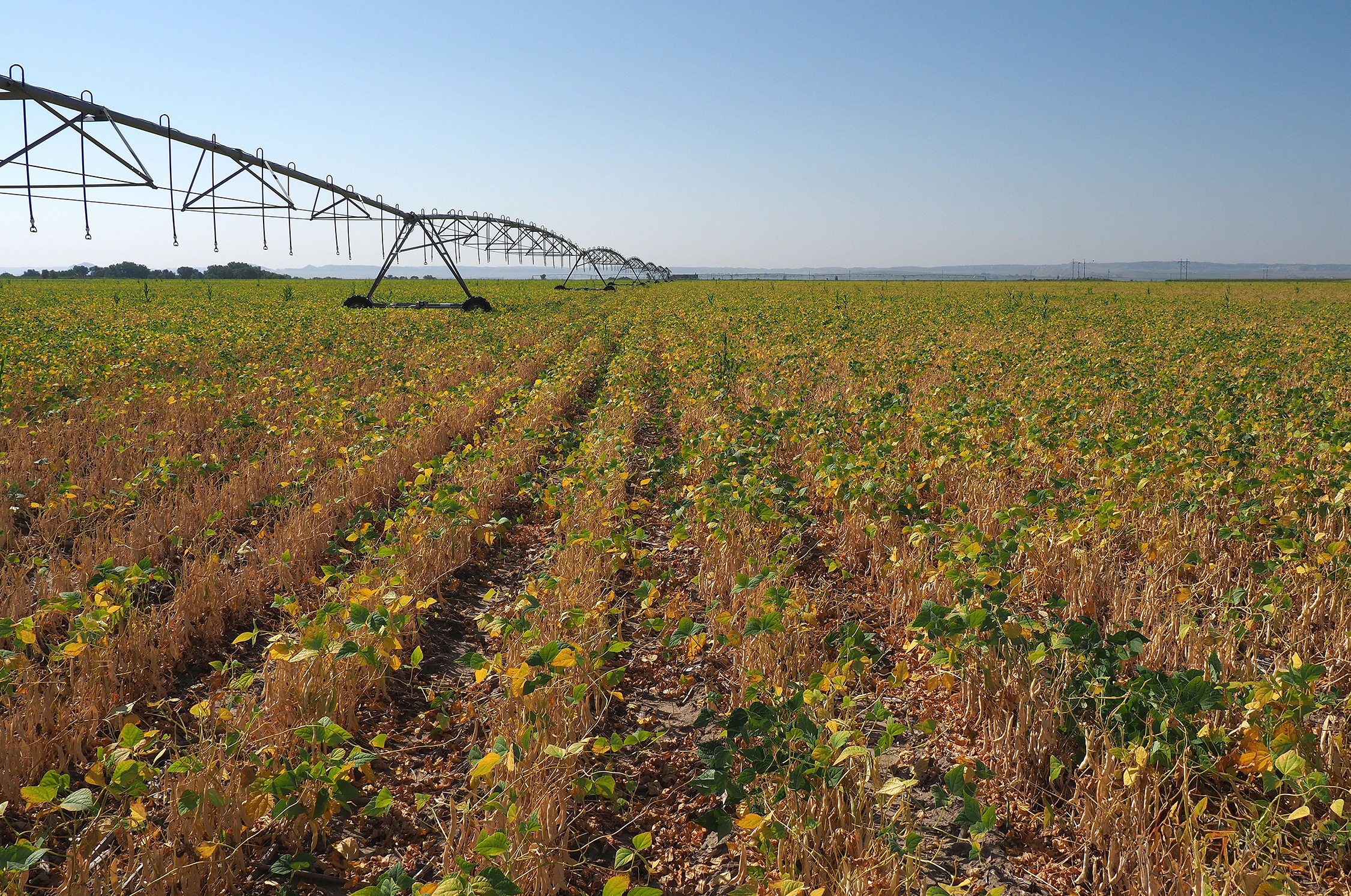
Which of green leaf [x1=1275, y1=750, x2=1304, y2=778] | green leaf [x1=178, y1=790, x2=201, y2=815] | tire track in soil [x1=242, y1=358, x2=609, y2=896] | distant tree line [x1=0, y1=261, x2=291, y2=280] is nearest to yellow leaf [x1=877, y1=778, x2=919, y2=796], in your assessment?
green leaf [x1=1275, y1=750, x2=1304, y2=778]

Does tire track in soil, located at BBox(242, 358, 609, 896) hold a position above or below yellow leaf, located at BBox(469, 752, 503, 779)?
below

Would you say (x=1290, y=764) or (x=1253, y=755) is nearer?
(x=1290, y=764)

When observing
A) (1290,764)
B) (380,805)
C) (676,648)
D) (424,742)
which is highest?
(1290,764)

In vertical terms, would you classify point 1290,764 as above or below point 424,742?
above

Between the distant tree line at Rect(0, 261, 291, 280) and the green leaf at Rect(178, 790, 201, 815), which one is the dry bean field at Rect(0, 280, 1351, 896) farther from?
the distant tree line at Rect(0, 261, 291, 280)

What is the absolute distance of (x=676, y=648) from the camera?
Result: 13.8 ft

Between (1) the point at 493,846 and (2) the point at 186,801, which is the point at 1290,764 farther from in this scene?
(2) the point at 186,801

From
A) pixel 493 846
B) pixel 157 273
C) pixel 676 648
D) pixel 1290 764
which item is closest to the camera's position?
pixel 493 846

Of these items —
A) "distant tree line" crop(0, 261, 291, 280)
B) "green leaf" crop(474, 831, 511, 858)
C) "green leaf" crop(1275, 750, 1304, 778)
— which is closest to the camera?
"green leaf" crop(474, 831, 511, 858)

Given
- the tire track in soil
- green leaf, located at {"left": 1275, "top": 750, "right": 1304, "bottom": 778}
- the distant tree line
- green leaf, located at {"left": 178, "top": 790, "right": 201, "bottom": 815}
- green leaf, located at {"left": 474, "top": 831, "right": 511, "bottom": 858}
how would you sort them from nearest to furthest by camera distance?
green leaf, located at {"left": 474, "top": 831, "right": 511, "bottom": 858}
green leaf, located at {"left": 1275, "top": 750, "right": 1304, "bottom": 778}
green leaf, located at {"left": 178, "top": 790, "right": 201, "bottom": 815}
the tire track in soil
the distant tree line

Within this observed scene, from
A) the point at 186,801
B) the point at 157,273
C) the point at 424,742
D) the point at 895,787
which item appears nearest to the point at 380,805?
the point at 186,801

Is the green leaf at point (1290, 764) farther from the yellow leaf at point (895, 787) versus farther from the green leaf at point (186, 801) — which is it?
the green leaf at point (186, 801)

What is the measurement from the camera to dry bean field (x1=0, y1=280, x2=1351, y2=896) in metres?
2.56

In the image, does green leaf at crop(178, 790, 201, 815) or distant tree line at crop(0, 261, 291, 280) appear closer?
green leaf at crop(178, 790, 201, 815)
